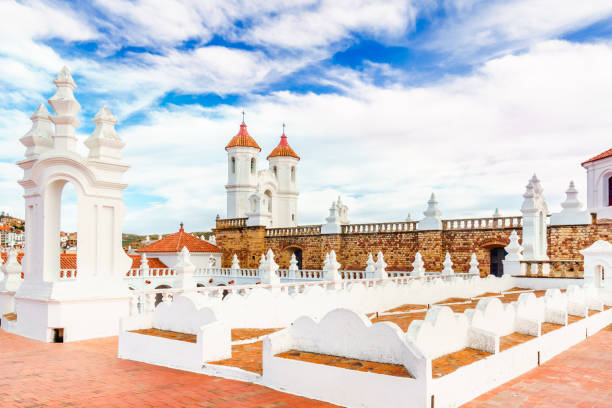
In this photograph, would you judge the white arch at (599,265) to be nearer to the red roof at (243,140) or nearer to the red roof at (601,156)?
the red roof at (601,156)

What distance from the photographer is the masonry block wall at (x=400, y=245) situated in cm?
2022

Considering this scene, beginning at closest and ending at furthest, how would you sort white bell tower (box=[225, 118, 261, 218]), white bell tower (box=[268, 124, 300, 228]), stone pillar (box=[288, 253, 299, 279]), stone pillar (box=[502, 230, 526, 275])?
stone pillar (box=[502, 230, 526, 275]) → stone pillar (box=[288, 253, 299, 279]) → white bell tower (box=[225, 118, 261, 218]) → white bell tower (box=[268, 124, 300, 228])

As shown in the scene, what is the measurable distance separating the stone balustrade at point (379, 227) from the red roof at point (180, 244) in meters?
11.1

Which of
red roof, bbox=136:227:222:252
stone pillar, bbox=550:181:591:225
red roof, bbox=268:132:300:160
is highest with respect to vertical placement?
red roof, bbox=268:132:300:160

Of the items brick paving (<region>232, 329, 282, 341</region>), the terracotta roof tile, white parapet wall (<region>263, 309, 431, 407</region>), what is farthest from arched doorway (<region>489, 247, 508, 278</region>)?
the terracotta roof tile

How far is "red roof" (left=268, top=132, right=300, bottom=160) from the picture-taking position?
142ft

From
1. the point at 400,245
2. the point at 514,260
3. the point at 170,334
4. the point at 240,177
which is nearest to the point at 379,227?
the point at 400,245

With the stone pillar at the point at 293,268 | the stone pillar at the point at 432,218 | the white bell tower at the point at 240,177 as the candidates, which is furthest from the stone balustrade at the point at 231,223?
the stone pillar at the point at 432,218

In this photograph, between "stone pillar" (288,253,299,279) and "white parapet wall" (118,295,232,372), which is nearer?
"white parapet wall" (118,295,232,372)

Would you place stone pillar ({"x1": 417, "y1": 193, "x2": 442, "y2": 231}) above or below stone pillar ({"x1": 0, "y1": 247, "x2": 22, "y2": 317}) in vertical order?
above

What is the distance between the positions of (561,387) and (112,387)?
15.7 ft

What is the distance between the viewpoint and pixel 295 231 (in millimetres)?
31656

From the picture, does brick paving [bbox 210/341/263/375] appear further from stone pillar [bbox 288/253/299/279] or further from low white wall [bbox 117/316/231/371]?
stone pillar [bbox 288/253/299/279]

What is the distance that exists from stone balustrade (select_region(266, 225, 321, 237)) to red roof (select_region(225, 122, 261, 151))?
10.3 metres
